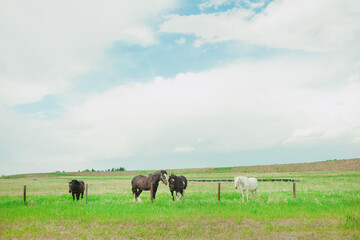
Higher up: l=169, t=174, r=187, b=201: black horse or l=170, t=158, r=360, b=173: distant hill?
l=169, t=174, r=187, b=201: black horse

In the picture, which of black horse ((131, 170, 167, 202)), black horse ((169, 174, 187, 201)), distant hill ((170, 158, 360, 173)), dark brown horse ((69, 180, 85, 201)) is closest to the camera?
black horse ((131, 170, 167, 202))

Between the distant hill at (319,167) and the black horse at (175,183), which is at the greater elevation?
the black horse at (175,183)

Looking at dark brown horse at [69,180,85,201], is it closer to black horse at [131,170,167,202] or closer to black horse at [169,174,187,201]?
black horse at [131,170,167,202]

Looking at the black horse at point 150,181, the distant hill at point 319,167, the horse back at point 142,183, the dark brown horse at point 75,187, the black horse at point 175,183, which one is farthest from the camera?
the distant hill at point 319,167

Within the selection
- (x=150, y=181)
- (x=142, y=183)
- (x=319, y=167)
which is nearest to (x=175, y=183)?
(x=150, y=181)

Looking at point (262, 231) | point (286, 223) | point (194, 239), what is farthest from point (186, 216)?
point (286, 223)

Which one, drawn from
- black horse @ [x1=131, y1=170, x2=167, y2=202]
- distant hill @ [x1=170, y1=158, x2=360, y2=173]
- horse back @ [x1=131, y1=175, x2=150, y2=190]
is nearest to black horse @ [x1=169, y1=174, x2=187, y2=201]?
black horse @ [x1=131, y1=170, x2=167, y2=202]

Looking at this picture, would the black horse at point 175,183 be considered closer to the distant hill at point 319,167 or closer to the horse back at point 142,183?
the horse back at point 142,183

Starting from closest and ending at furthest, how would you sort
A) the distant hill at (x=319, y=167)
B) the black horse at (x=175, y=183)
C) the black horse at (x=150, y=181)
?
the black horse at (x=150, y=181) < the black horse at (x=175, y=183) < the distant hill at (x=319, y=167)

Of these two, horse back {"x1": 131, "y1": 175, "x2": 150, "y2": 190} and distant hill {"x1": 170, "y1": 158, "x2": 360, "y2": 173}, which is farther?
distant hill {"x1": 170, "y1": 158, "x2": 360, "y2": 173}

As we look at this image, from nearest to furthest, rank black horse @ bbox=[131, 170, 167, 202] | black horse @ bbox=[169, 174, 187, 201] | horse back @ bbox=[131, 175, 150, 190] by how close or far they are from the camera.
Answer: black horse @ bbox=[131, 170, 167, 202]
black horse @ bbox=[169, 174, 187, 201]
horse back @ bbox=[131, 175, 150, 190]

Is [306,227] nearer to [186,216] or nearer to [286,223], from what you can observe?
[286,223]

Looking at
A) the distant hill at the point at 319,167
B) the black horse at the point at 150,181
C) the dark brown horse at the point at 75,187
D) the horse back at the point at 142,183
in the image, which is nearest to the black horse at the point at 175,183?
the black horse at the point at 150,181

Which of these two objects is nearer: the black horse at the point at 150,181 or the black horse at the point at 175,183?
the black horse at the point at 150,181
